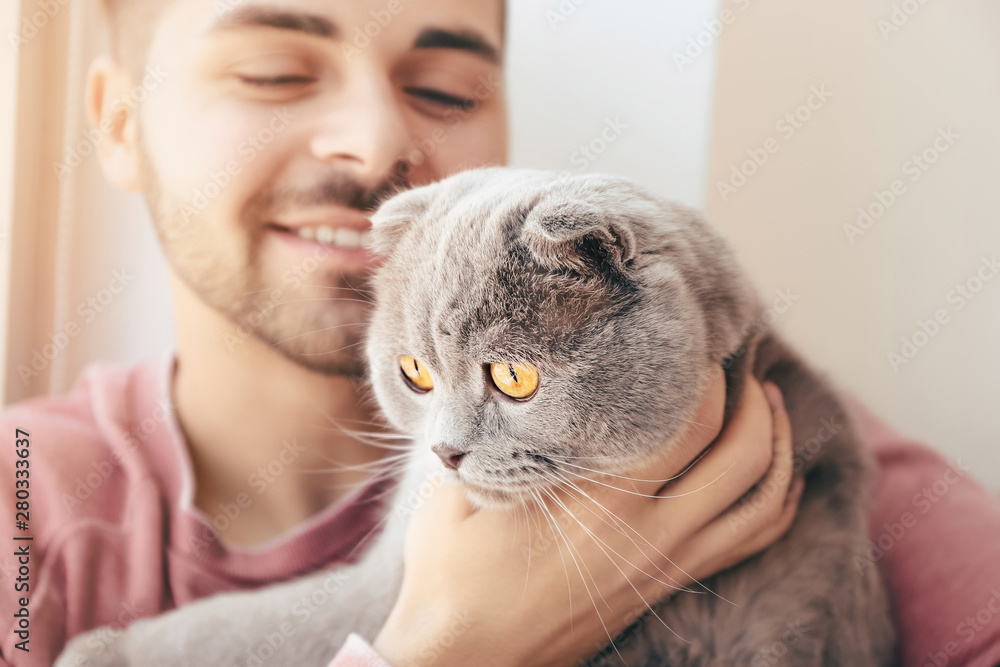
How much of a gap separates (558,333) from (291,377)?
2.35 feet

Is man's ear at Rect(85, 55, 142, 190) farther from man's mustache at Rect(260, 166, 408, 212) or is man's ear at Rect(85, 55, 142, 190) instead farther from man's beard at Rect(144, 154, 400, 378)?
man's mustache at Rect(260, 166, 408, 212)

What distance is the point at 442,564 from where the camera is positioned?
2.88ft

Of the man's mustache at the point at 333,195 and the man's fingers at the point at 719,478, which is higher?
the man's mustache at the point at 333,195

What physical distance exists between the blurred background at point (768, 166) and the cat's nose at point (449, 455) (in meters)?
0.74

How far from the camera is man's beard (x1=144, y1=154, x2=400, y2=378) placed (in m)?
1.05

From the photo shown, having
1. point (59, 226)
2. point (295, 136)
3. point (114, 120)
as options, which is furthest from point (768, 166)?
point (59, 226)

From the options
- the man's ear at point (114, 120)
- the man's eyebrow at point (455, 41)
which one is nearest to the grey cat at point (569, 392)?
the man's eyebrow at point (455, 41)

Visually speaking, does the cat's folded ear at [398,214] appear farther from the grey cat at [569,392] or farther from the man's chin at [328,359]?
the man's chin at [328,359]

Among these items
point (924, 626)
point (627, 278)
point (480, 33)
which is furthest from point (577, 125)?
point (924, 626)

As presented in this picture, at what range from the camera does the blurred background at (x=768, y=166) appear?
122 cm

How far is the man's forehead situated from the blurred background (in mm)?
356

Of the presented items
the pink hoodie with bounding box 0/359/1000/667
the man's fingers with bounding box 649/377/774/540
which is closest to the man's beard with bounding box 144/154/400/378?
the pink hoodie with bounding box 0/359/1000/667

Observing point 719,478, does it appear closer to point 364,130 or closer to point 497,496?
point 497,496

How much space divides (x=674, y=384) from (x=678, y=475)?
0.18 m
